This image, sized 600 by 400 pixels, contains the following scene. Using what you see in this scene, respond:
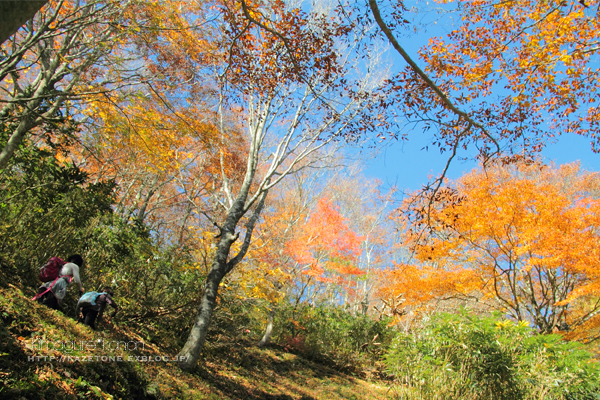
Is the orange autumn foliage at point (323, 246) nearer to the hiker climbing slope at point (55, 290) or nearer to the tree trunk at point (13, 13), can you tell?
the hiker climbing slope at point (55, 290)

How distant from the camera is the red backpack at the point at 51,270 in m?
3.71

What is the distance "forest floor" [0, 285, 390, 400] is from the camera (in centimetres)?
232

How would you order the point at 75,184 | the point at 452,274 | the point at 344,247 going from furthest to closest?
the point at 344,247 → the point at 452,274 → the point at 75,184

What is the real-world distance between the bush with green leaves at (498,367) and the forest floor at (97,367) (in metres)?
2.87

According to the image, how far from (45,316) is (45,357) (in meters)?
1.07

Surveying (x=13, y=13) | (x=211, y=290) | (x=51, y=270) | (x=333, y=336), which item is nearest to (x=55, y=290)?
(x=51, y=270)

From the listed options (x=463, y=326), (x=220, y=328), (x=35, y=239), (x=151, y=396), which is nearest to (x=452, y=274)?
(x=463, y=326)

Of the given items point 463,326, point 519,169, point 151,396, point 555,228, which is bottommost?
point 151,396

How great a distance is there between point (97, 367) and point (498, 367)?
15.3 ft

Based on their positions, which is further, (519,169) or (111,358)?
(519,169)

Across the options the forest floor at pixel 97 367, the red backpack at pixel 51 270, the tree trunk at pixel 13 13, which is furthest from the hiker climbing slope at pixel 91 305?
the tree trunk at pixel 13 13

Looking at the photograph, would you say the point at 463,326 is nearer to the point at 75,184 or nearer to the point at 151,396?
the point at 151,396

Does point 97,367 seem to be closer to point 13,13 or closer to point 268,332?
point 13,13

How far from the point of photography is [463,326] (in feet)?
13.7
